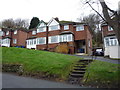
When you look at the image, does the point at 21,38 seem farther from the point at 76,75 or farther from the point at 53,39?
the point at 76,75

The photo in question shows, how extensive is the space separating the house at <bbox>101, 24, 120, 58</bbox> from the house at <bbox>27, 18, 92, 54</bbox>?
4.70 metres

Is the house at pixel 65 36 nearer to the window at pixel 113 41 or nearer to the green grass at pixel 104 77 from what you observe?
the window at pixel 113 41

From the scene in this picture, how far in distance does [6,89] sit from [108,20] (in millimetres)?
8980

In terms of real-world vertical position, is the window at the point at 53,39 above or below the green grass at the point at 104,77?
above

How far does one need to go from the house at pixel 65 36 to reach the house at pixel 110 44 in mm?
4697

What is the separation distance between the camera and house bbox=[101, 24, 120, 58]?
19689 millimetres

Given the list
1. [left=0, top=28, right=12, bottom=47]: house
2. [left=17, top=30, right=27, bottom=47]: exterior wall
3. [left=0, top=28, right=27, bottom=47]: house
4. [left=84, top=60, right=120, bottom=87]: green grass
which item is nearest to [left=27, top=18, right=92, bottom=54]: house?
[left=17, top=30, right=27, bottom=47]: exterior wall

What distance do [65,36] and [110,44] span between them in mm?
11024

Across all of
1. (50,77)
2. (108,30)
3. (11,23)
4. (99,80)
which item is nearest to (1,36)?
(11,23)

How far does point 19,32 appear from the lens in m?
41.1

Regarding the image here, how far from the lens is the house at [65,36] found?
28.4 meters

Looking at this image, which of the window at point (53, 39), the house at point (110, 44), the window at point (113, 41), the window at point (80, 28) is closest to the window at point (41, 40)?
the window at point (53, 39)

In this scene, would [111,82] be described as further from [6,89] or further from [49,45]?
[49,45]

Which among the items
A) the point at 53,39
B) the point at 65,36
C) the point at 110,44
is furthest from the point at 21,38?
the point at 110,44
